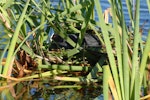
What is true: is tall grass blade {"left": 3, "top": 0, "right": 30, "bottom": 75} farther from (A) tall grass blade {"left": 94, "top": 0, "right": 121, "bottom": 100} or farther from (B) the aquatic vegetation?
(A) tall grass blade {"left": 94, "top": 0, "right": 121, "bottom": 100}

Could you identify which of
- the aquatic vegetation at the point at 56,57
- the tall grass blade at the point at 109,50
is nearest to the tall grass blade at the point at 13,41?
the aquatic vegetation at the point at 56,57

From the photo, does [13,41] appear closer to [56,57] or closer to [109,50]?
[56,57]

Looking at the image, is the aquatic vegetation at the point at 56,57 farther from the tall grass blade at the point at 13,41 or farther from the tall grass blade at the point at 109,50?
the tall grass blade at the point at 109,50

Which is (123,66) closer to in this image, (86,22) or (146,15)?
(86,22)

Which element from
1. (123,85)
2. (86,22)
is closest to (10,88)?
(86,22)

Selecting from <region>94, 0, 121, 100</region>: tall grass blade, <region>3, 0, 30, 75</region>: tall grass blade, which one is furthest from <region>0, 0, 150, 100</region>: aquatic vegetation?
<region>94, 0, 121, 100</region>: tall grass blade

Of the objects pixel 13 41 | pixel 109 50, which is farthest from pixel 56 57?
pixel 109 50

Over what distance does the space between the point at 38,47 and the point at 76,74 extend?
1.06 feet

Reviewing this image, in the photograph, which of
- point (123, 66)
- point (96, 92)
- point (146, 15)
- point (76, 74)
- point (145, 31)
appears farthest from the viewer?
point (146, 15)

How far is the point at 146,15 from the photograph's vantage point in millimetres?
5480

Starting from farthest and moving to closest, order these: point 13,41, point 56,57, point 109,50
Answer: point 56,57, point 13,41, point 109,50

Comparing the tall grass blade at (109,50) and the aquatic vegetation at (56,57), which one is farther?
the aquatic vegetation at (56,57)

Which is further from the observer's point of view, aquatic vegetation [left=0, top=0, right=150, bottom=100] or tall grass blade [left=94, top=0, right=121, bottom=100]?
aquatic vegetation [left=0, top=0, right=150, bottom=100]

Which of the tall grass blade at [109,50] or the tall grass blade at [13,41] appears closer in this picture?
the tall grass blade at [109,50]
